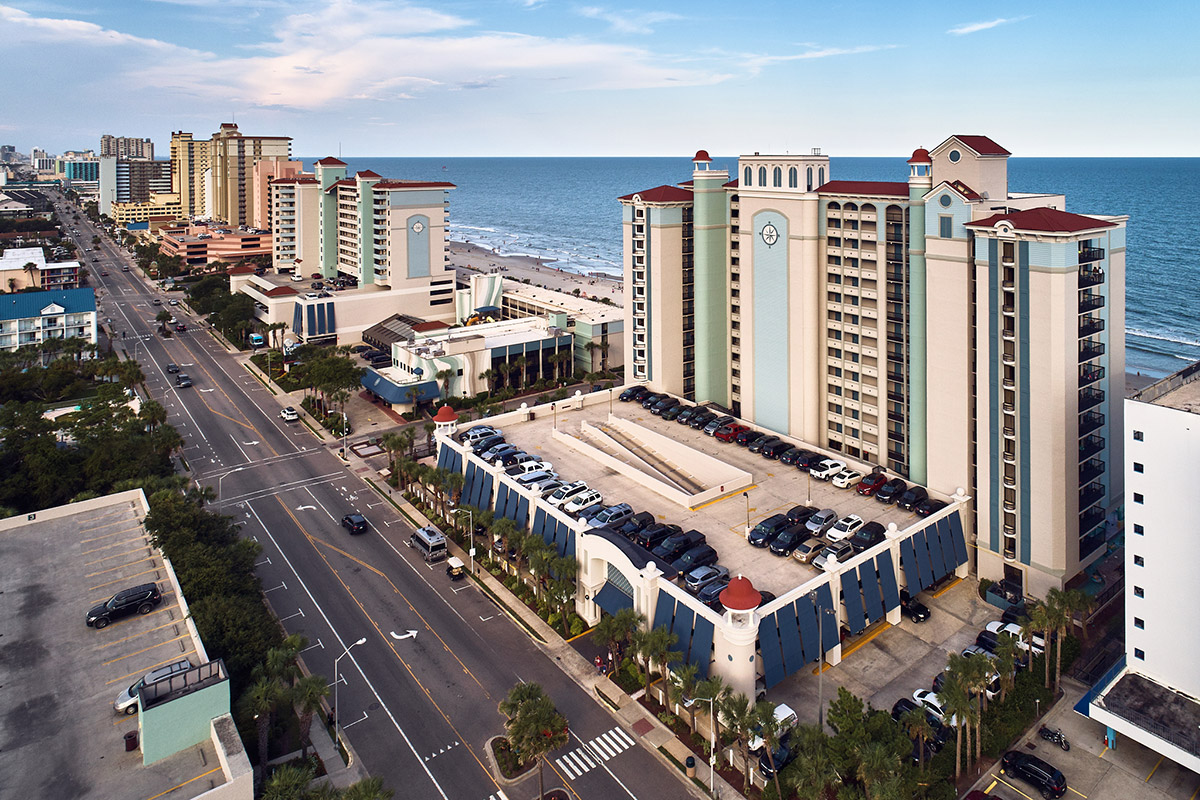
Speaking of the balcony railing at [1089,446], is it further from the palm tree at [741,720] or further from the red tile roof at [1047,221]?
the palm tree at [741,720]

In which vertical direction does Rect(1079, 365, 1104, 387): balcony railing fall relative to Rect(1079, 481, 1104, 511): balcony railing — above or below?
above

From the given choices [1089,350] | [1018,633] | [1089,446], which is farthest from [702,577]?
[1089,350]

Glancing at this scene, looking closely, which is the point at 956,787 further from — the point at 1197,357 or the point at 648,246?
the point at 1197,357

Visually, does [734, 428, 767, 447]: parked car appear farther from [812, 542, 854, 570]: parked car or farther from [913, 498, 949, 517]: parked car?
[812, 542, 854, 570]: parked car

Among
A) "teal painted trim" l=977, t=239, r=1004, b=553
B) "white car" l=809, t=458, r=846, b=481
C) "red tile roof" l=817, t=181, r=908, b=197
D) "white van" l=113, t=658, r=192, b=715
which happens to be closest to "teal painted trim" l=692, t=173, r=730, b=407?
"red tile roof" l=817, t=181, r=908, b=197

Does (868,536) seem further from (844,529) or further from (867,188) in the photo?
(867,188)

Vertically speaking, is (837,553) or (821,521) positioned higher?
(821,521)
